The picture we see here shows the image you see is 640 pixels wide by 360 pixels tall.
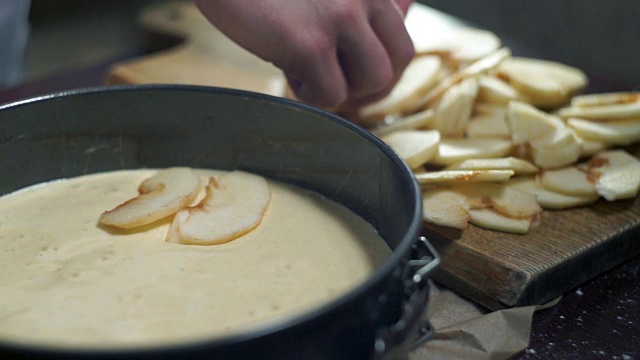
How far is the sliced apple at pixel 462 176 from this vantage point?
4.05 ft

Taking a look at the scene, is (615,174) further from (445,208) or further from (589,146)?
(445,208)

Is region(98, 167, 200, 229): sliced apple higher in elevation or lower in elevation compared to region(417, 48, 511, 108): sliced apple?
higher

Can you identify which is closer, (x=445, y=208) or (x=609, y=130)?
(x=445, y=208)

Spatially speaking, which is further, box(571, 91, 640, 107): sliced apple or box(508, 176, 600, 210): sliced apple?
box(571, 91, 640, 107): sliced apple

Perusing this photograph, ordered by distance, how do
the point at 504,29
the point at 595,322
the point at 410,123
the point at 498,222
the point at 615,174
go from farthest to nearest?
1. the point at 504,29
2. the point at 410,123
3. the point at 615,174
4. the point at 498,222
5. the point at 595,322

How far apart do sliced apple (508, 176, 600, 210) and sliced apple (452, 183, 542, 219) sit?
0.08 ft

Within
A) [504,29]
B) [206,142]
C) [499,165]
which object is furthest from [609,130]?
[504,29]

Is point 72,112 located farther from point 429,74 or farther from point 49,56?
point 49,56

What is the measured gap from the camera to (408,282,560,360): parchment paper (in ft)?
3.23

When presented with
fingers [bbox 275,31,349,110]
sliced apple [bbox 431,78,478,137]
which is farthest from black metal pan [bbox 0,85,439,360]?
sliced apple [bbox 431,78,478,137]

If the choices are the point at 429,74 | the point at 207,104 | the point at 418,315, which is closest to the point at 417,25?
the point at 429,74

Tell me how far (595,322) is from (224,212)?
21.2 inches

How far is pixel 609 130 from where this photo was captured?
55.5 inches

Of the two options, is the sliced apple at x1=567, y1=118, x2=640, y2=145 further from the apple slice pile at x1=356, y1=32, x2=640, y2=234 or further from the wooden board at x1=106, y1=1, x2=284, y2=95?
the wooden board at x1=106, y1=1, x2=284, y2=95
